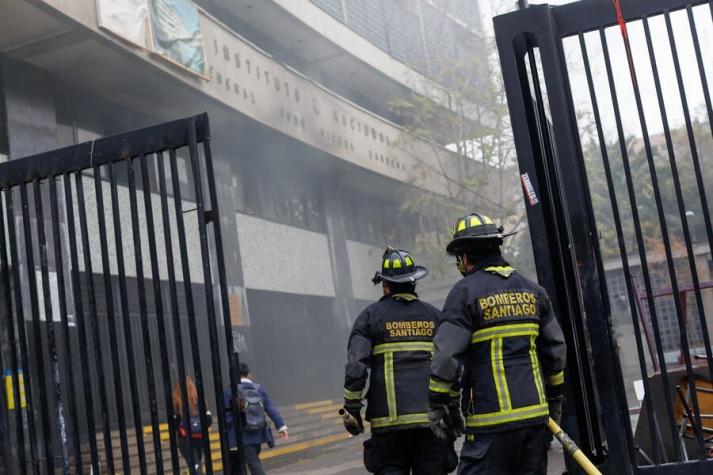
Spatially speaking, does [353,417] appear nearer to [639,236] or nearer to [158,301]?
[158,301]

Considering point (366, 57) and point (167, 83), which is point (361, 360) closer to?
point (167, 83)

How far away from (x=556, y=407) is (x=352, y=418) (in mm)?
1810

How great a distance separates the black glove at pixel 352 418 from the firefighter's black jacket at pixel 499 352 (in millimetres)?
1598

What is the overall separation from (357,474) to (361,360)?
21.8ft

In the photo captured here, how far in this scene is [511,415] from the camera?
4.00m

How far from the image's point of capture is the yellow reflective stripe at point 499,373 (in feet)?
13.2

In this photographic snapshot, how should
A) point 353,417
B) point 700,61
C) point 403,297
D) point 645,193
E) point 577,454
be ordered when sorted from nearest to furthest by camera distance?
point 577,454 < point 700,61 < point 353,417 < point 403,297 < point 645,193

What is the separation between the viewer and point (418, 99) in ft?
91.6

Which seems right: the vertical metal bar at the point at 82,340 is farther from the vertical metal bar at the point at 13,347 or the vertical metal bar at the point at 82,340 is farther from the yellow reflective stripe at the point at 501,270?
the yellow reflective stripe at the point at 501,270

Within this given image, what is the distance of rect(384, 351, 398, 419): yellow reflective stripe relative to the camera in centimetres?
562

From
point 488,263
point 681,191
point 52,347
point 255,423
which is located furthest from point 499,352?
point 255,423

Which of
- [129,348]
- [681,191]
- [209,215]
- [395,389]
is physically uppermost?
[209,215]

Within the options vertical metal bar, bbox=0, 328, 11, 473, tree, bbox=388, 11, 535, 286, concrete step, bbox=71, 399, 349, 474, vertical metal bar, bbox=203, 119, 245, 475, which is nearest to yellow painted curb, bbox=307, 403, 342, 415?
concrete step, bbox=71, 399, 349, 474

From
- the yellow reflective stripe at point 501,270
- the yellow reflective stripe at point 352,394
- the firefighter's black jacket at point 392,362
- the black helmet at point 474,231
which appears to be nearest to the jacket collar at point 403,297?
the firefighter's black jacket at point 392,362
